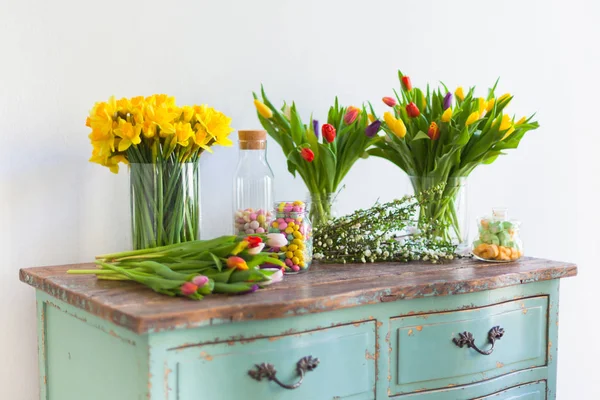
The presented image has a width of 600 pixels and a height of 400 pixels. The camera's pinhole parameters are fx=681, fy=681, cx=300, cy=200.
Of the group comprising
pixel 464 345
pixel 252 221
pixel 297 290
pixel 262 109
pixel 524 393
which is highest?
pixel 262 109

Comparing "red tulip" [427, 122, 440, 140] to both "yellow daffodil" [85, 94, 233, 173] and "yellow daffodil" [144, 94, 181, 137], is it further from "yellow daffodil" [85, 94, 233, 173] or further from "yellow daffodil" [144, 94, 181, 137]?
"yellow daffodil" [144, 94, 181, 137]

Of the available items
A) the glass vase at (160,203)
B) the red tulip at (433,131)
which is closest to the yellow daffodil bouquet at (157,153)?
the glass vase at (160,203)

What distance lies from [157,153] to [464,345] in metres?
0.79

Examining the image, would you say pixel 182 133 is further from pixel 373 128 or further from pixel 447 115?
pixel 447 115

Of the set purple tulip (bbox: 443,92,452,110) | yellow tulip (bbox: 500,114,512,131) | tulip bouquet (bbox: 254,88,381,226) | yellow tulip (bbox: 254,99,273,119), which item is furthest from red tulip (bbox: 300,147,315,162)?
yellow tulip (bbox: 500,114,512,131)

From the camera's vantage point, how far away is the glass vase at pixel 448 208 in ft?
5.77

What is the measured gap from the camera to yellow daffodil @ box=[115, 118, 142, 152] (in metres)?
1.42

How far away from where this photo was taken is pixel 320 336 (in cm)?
128

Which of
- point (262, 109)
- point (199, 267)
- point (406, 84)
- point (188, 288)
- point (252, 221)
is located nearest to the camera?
point (188, 288)

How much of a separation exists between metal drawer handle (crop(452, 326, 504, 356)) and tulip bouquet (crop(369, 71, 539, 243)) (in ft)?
1.04

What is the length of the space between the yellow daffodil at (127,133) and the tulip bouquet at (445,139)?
2.03 feet

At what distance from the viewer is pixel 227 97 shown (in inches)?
70.5

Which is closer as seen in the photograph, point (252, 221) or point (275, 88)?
point (252, 221)

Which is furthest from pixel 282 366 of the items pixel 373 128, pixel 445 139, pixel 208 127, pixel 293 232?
pixel 445 139
